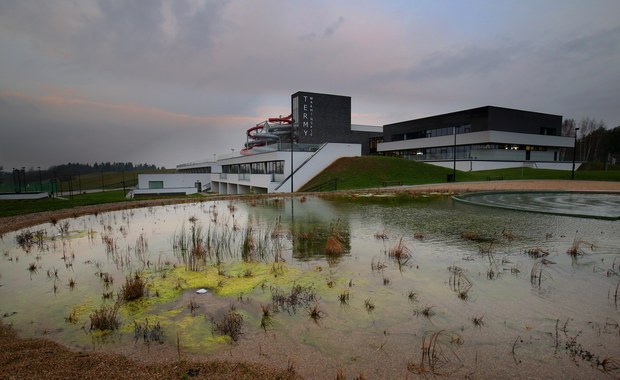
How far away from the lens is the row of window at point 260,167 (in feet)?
148

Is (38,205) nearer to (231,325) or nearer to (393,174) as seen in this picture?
(231,325)

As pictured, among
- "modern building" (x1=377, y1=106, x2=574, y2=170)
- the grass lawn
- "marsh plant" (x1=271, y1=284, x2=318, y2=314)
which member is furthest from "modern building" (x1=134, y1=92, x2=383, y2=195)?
"marsh plant" (x1=271, y1=284, x2=318, y2=314)

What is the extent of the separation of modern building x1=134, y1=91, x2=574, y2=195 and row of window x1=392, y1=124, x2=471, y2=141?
0.19 m

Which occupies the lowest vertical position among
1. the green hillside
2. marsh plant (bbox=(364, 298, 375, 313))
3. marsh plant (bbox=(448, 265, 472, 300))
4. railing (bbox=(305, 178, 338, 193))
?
marsh plant (bbox=(364, 298, 375, 313))

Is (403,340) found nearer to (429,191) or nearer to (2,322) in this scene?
(2,322)

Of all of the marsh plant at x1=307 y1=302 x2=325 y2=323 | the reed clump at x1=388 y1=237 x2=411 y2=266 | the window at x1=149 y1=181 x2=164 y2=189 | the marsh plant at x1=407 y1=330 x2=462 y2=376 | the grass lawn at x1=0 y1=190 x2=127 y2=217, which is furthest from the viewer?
the window at x1=149 y1=181 x2=164 y2=189

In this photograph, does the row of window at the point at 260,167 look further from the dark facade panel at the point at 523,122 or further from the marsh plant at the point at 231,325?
the dark facade panel at the point at 523,122

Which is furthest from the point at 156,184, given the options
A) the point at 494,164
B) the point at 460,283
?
the point at 460,283

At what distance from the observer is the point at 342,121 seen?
65.2m

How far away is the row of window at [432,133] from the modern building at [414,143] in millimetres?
191

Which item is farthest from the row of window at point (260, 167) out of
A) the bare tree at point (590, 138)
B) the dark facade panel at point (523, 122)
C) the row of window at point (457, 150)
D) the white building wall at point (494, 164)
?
the bare tree at point (590, 138)

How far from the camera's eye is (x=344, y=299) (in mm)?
6113

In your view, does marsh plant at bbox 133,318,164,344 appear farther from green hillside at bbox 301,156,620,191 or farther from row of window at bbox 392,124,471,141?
row of window at bbox 392,124,471,141

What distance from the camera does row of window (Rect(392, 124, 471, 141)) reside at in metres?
62.2
